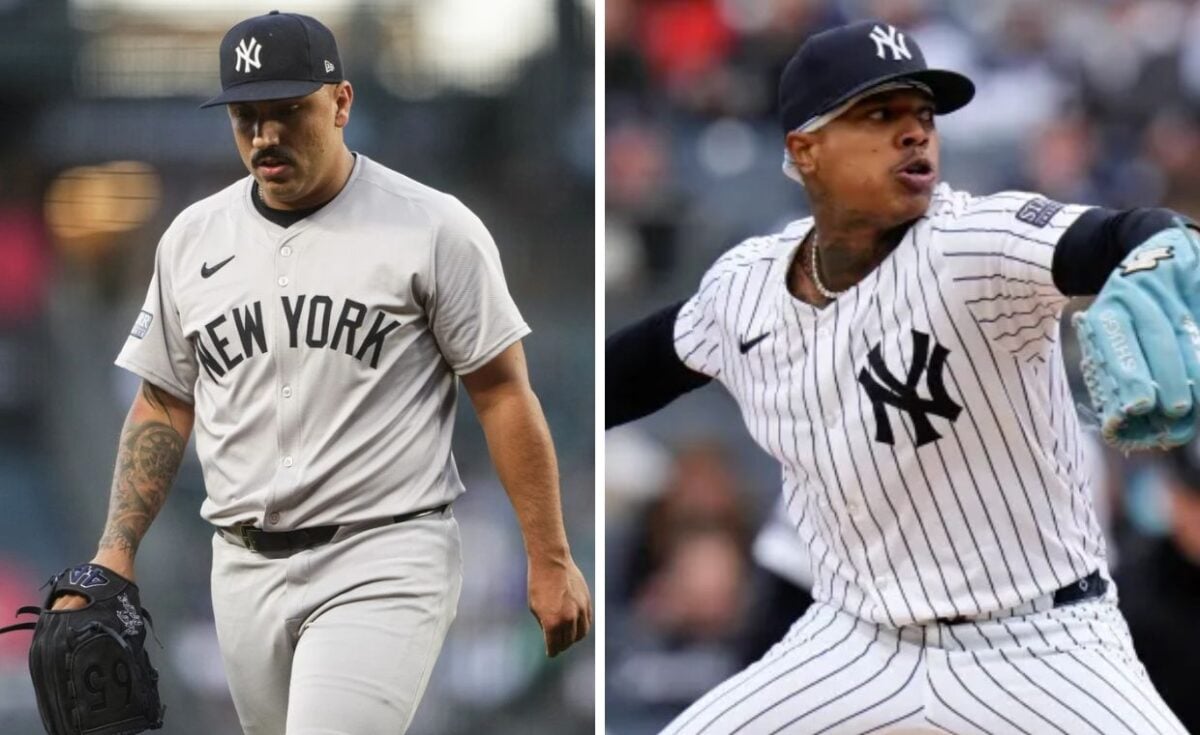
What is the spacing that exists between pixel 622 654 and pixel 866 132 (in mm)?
2067

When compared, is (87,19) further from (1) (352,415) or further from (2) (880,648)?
(2) (880,648)

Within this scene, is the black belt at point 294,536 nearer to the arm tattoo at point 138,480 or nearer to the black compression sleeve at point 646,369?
the arm tattoo at point 138,480

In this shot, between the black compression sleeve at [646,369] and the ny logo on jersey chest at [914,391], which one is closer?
the ny logo on jersey chest at [914,391]

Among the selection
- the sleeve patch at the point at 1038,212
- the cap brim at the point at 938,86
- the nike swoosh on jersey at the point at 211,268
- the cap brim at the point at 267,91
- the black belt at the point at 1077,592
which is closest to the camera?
A: the sleeve patch at the point at 1038,212

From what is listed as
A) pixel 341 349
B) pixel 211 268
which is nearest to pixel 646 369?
pixel 341 349

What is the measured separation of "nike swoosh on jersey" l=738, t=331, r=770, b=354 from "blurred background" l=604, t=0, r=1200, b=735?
1.38 m

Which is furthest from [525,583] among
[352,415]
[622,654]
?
[352,415]

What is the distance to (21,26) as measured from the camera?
152 inches

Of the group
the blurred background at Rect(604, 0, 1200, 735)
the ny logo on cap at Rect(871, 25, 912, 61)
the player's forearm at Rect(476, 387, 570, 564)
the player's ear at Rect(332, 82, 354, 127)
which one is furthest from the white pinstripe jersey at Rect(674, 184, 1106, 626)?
the blurred background at Rect(604, 0, 1200, 735)

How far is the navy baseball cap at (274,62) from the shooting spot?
2.94 meters

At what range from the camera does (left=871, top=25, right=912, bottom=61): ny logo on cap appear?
2676mm

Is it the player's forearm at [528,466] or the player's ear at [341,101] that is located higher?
the player's ear at [341,101]


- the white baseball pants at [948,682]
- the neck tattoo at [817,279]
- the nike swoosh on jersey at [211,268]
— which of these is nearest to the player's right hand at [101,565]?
the nike swoosh on jersey at [211,268]

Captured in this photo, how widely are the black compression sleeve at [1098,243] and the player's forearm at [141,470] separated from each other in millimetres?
1608
